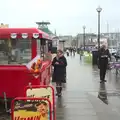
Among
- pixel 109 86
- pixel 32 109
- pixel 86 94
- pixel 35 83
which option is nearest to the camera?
pixel 32 109

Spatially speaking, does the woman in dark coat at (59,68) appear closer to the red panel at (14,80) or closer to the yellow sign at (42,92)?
the red panel at (14,80)

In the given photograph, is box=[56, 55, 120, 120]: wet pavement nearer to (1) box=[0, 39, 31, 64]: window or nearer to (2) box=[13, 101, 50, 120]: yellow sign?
(1) box=[0, 39, 31, 64]: window

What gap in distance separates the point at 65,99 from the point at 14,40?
A: 10.1 feet

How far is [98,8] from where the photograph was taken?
3497 centimetres

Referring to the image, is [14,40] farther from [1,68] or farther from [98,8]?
[98,8]

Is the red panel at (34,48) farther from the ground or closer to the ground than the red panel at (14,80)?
farther from the ground

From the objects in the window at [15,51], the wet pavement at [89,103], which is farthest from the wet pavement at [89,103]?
the window at [15,51]

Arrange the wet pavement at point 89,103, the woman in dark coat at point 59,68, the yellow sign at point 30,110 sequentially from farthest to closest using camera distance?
the woman in dark coat at point 59,68
the wet pavement at point 89,103
the yellow sign at point 30,110

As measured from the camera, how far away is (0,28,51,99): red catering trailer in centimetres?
907

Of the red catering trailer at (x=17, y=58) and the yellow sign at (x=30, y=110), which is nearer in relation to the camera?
the yellow sign at (x=30, y=110)

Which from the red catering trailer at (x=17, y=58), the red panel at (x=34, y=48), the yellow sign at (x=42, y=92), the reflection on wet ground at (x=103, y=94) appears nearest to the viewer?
the yellow sign at (x=42, y=92)

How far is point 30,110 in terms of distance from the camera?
581cm

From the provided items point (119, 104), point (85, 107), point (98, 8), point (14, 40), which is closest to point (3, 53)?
point (14, 40)

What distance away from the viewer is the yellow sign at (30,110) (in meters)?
5.81
